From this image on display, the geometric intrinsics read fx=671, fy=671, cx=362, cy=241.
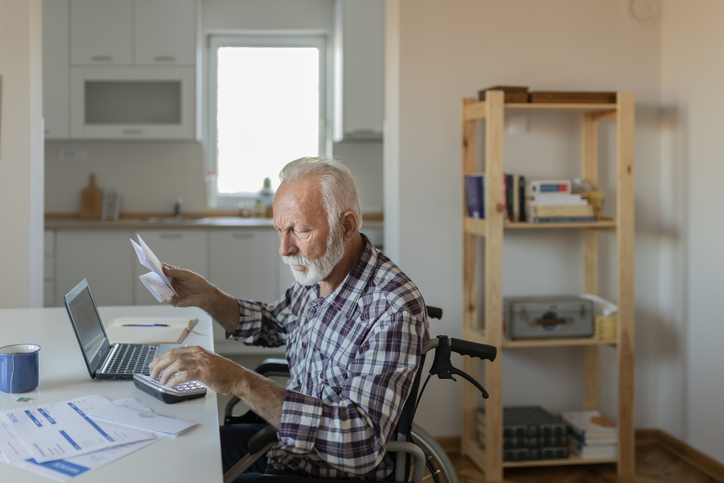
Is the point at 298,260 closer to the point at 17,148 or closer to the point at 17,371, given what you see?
the point at 17,371

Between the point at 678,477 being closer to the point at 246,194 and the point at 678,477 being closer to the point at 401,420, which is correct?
the point at 401,420

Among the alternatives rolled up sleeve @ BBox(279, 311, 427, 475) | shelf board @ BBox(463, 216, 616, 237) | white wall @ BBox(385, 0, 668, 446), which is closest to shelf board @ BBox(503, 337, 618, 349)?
white wall @ BBox(385, 0, 668, 446)

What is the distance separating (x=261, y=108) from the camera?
5402 mm

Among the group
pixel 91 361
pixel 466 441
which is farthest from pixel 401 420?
pixel 466 441

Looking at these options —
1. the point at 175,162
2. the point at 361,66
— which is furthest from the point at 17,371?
the point at 175,162

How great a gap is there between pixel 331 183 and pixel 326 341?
366mm

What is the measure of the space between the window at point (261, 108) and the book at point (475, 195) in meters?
2.64

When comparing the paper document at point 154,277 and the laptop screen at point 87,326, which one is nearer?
the laptop screen at point 87,326

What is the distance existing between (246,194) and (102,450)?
14.1ft

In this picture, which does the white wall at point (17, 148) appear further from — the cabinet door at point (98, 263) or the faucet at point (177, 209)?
the faucet at point (177, 209)

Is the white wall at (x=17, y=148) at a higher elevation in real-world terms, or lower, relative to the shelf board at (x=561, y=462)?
higher

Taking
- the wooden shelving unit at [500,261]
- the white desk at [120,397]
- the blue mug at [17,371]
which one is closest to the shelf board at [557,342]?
the wooden shelving unit at [500,261]

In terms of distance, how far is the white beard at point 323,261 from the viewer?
156 cm

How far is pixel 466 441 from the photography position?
9.86 ft
